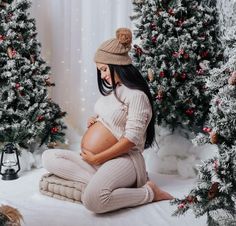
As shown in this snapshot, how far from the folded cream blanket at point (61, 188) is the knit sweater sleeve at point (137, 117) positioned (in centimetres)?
40

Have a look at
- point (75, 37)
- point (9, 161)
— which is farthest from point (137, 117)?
point (75, 37)

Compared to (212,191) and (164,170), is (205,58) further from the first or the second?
(212,191)

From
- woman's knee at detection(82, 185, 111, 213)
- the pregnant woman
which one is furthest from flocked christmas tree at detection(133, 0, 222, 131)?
woman's knee at detection(82, 185, 111, 213)

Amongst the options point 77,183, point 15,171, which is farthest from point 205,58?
point 15,171

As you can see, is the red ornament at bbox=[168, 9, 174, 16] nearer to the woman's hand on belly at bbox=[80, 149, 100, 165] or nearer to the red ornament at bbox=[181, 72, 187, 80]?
the red ornament at bbox=[181, 72, 187, 80]

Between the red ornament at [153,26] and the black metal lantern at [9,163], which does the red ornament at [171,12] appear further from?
the black metal lantern at [9,163]

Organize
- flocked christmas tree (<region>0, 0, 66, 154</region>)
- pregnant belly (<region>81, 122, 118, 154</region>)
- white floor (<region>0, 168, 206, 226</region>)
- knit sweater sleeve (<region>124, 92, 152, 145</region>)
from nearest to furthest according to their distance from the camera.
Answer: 1. white floor (<region>0, 168, 206, 226</region>)
2. knit sweater sleeve (<region>124, 92, 152, 145</region>)
3. pregnant belly (<region>81, 122, 118, 154</region>)
4. flocked christmas tree (<region>0, 0, 66, 154</region>)

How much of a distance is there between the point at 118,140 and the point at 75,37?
4.17 feet

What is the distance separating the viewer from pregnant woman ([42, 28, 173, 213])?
2500mm

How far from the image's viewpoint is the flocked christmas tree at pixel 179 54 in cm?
293

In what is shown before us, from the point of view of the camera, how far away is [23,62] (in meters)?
3.12

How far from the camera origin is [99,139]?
2605mm

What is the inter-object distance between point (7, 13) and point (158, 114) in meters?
1.19

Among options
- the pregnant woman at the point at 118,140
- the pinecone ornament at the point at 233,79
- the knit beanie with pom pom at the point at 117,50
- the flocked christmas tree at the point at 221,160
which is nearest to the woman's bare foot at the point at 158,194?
the pregnant woman at the point at 118,140
